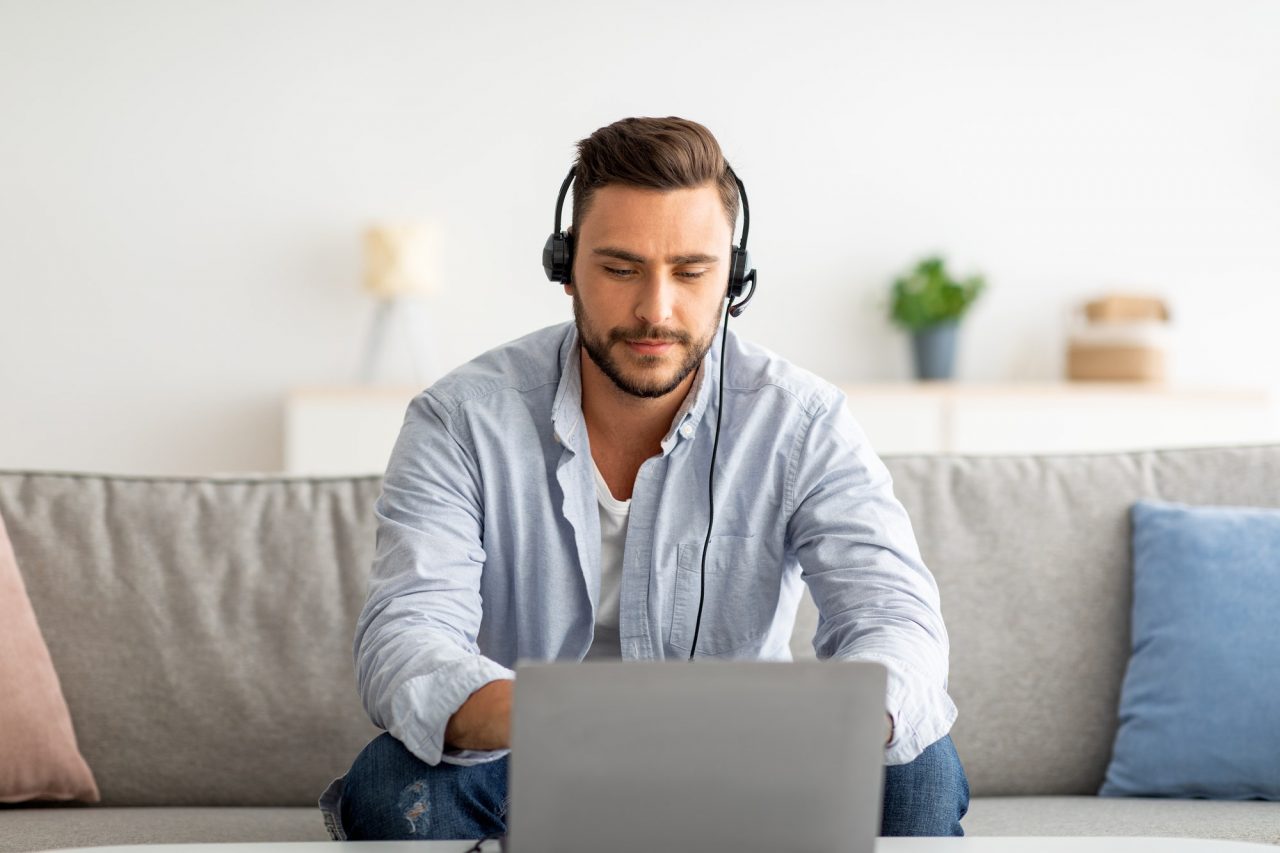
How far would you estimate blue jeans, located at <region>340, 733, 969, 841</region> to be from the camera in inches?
51.7

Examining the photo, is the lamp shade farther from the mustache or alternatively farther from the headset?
the mustache

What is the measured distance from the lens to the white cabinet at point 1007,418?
3.99m

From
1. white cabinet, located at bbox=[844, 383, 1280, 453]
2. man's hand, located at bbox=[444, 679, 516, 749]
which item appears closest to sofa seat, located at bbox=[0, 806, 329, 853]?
man's hand, located at bbox=[444, 679, 516, 749]

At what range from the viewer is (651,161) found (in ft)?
5.32

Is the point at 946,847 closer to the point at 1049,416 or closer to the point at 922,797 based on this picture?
the point at 922,797

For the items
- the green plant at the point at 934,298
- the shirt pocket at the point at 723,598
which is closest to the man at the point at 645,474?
the shirt pocket at the point at 723,598

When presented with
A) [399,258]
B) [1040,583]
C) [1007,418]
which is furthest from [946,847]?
[399,258]

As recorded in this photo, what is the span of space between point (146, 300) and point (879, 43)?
253 cm

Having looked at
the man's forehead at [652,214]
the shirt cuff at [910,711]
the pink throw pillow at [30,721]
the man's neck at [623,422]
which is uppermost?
the man's forehead at [652,214]

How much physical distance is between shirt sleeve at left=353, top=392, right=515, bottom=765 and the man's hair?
13.3 inches

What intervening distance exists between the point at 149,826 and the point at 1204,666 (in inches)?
55.1

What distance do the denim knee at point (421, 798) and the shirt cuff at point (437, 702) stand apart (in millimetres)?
22

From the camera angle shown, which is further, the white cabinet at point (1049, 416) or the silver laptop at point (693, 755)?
the white cabinet at point (1049, 416)

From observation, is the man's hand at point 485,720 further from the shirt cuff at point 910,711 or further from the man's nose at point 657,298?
the man's nose at point 657,298
